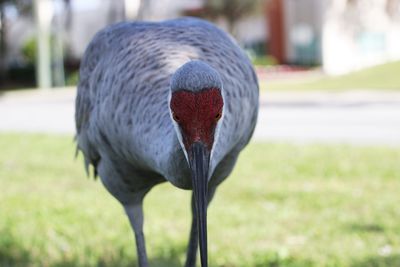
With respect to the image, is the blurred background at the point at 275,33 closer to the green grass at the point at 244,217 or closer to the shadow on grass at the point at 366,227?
the green grass at the point at 244,217

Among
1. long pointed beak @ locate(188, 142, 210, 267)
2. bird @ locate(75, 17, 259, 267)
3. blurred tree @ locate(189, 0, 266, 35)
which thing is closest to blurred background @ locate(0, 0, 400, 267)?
bird @ locate(75, 17, 259, 267)

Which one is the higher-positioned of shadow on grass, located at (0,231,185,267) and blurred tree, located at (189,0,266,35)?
shadow on grass, located at (0,231,185,267)

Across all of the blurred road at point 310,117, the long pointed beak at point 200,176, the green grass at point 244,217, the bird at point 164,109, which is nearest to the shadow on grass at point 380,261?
the green grass at point 244,217

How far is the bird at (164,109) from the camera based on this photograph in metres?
2.15

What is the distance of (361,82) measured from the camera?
62.6 ft

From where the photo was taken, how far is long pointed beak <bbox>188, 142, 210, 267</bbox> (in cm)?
215

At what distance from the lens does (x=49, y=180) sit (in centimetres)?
678

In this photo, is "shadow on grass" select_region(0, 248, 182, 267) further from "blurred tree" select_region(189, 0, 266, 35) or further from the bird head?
"blurred tree" select_region(189, 0, 266, 35)

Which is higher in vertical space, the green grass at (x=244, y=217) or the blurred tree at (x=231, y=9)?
the green grass at (x=244, y=217)

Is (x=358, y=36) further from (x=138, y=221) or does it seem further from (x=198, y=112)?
(x=198, y=112)

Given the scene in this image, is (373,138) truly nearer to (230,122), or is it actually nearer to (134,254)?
(134,254)

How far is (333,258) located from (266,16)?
2718cm

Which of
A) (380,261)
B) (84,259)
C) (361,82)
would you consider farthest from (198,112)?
(361,82)

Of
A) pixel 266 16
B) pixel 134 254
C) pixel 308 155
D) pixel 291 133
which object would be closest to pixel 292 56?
pixel 266 16
